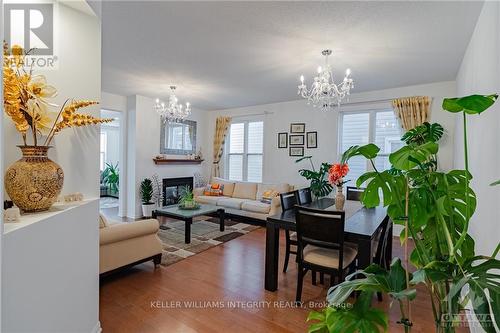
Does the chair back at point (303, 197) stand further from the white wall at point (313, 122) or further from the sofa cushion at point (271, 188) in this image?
the white wall at point (313, 122)

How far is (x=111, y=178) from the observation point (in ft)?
27.8

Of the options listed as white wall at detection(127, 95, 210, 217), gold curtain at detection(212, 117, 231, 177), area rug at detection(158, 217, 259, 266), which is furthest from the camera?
gold curtain at detection(212, 117, 231, 177)

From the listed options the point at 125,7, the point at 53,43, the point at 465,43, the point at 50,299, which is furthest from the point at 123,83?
the point at 465,43

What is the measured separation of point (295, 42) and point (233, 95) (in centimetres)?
272

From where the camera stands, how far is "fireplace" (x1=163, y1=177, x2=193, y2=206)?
616cm

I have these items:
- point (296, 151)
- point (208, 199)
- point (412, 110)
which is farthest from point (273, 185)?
point (412, 110)

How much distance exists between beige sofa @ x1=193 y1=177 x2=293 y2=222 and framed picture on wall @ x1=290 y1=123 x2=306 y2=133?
49.6 inches

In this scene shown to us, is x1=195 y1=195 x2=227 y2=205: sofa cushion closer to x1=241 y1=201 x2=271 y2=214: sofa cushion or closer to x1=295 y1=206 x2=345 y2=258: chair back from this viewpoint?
x1=241 y1=201 x2=271 y2=214: sofa cushion

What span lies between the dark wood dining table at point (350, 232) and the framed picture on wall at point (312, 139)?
2691 millimetres

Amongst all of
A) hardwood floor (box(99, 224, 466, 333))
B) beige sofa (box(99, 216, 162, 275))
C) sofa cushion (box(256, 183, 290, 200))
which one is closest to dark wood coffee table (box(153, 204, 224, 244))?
hardwood floor (box(99, 224, 466, 333))

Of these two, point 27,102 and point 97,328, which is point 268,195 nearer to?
point 97,328

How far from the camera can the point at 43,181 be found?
1.34 meters

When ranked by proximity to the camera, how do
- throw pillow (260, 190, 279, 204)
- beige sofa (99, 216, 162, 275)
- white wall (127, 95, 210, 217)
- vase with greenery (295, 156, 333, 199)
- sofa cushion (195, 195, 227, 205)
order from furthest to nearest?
sofa cushion (195, 195, 227, 205) → white wall (127, 95, 210, 217) → throw pillow (260, 190, 279, 204) → vase with greenery (295, 156, 333, 199) → beige sofa (99, 216, 162, 275)

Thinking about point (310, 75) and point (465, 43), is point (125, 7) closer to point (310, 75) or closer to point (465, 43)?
point (310, 75)
